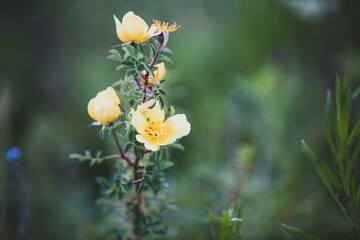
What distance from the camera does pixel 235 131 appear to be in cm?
262

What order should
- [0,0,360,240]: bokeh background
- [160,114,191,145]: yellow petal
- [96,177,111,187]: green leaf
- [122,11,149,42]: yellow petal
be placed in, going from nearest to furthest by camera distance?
[122,11,149,42]: yellow petal, [160,114,191,145]: yellow petal, [96,177,111,187]: green leaf, [0,0,360,240]: bokeh background

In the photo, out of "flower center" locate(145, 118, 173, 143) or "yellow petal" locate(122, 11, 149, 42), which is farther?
"flower center" locate(145, 118, 173, 143)

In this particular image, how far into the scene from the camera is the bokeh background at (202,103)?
6.79ft

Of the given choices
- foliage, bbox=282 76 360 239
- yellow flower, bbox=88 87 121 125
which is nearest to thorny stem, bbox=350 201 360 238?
foliage, bbox=282 76 360 239

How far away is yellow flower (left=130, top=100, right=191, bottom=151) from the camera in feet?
3.56

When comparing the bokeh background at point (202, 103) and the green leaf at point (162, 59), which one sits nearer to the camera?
the green leaf at point (162, 59)

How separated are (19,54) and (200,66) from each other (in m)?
1.81

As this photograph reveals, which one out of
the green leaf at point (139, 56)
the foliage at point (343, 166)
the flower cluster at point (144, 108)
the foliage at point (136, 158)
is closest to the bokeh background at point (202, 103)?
the foliage at point (136, 158)

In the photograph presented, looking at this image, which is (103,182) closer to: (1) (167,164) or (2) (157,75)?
(1) (167,164)

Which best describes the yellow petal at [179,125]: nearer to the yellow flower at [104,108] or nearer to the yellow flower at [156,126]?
the yellow flower at [156,126]

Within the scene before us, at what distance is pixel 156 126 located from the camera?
1.17 meters

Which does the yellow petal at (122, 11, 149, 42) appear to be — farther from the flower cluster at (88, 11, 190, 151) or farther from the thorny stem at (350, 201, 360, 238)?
the thorny stem at (350, 201, 360, 238)

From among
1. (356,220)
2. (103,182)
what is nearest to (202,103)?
(103,182)

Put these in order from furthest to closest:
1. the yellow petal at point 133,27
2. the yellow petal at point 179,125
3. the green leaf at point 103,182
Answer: the green leaf at point 103,182 < the yellow petal at point 179,125 < the yellow petal at point 133,27
